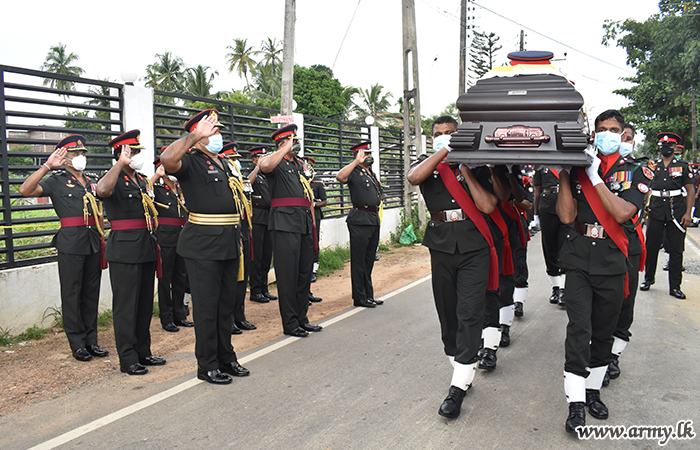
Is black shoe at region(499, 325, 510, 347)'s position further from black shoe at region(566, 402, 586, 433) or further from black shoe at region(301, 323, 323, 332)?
black shoe at region(301, 323, 323, 332)

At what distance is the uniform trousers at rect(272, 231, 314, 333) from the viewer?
5859mm

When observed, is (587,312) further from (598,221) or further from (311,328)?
(311,328)

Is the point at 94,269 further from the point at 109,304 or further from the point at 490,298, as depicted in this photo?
the point at 490,298

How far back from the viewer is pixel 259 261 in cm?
791

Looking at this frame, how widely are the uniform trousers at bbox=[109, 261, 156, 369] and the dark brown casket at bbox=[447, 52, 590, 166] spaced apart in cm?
314

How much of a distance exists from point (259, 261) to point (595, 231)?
5295mm

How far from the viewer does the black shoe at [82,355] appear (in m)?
5.08

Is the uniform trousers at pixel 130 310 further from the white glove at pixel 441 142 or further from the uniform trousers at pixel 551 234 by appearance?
the uniform trousers at pixel 551 234

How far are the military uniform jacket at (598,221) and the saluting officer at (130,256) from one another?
3.64 metres

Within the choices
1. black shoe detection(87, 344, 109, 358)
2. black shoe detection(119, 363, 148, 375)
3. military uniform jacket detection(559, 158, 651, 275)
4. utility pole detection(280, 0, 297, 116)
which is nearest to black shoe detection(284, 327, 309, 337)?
black shoe detection(119, 363, 148, 375)

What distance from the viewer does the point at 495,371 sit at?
15.1 feet

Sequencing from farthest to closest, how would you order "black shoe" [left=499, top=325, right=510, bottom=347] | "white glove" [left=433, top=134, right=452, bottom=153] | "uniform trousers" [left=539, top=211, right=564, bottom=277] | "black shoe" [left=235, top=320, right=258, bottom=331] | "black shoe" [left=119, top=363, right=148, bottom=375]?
1. "uniform trousers" [left=539, top=211, right=564, bottom=277]
2. "black shoe" [left=235, top=320, right=258, bottom=331]
3. "black shoe" [left=499, top=325, right=510, bottom=347]
4. "black shoe" [left=119, top=363, right=148, bottom=375]
5. "white glove" [left=433, top=134, right=452, bottom=153]

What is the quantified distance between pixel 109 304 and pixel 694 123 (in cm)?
2623

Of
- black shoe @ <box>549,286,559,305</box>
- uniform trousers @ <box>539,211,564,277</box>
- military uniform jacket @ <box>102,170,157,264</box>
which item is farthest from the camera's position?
black shoe @ <box>549,286,559,305</box>
